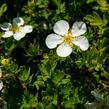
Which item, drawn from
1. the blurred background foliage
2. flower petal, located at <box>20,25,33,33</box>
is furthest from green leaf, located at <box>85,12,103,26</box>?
flower petal, located at <box>20,25,33,33</box>

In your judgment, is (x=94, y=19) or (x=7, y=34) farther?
(x=7, y=34)

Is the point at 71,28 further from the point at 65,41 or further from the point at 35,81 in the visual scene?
the point at 35,81

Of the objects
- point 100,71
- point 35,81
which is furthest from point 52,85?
point 100,71

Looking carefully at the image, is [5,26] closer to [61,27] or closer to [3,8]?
[3,8]

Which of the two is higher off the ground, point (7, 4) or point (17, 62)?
point (7, 4)

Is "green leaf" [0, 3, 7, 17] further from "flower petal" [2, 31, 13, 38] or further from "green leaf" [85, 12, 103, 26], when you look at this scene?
"green leaf" [85, 12, 103, 26]

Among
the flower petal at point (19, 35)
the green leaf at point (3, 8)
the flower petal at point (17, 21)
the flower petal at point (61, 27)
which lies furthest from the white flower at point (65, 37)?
the green leaf at point (3, 8)

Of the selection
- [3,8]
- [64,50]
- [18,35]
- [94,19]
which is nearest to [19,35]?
[18,35]
